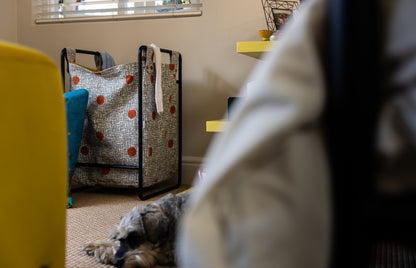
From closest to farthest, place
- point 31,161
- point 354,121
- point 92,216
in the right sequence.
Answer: point 354,121 < point 31,161 < point 92,216

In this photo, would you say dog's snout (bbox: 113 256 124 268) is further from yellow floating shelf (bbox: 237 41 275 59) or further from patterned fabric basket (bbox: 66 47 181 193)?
yellow floating shelf (bbox: 237 41 275 59)

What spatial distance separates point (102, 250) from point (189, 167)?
1330 millimetres

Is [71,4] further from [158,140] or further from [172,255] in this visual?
[172,255]

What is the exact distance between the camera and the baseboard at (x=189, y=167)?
260cm

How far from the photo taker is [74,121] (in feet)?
6.58

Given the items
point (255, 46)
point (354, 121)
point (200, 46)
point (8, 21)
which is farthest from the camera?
point (8, 21)

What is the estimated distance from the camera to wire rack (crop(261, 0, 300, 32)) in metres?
2.21

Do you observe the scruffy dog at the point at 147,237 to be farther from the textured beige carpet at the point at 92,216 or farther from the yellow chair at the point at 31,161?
the yellow chair at the point at 31,161

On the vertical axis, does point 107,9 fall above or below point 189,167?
above

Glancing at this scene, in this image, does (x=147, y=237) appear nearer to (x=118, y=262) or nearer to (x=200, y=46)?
(x=118, y=262)

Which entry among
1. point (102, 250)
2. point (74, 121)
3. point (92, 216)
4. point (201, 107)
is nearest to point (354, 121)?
point (102, 250)

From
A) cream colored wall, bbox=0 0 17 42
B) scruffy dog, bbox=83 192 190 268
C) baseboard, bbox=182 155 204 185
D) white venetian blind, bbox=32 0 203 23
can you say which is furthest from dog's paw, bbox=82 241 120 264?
cream colored wall, bbox=0 0 17 42

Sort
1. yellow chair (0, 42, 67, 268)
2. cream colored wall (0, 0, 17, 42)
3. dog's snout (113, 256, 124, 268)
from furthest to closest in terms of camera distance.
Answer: cream colored wall (0, 0, 17, 42), dog's snout (113, 256, 124, 268), yellow chair (0, 42, 67, 268)

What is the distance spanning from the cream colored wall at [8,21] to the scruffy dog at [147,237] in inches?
87.9
